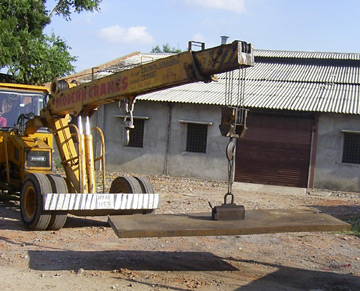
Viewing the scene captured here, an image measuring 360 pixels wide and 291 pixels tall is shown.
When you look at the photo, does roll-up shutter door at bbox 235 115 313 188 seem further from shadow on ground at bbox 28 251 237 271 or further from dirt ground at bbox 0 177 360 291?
shadow on ground at bbox 28 251 237 271

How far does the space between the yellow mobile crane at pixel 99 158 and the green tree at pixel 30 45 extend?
787 cm

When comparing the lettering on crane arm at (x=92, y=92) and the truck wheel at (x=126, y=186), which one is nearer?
the lettering on crane arm at (x=92, y=92)

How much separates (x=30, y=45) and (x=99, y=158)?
Answer: 11.4 m

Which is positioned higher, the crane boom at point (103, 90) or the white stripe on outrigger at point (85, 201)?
the crane boom at point (103, 90)

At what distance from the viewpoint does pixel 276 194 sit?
17000 millimetres

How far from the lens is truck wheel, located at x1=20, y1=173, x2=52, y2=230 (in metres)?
8.38

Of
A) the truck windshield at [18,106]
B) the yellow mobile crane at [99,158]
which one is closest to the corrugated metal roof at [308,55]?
the truck windshield at [18,106]

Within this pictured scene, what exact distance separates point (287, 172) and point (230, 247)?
11137 mm

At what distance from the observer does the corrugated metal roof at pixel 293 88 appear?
18.6 m

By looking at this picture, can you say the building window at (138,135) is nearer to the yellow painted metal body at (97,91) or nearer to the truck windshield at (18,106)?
the truck windshield at (18,106)

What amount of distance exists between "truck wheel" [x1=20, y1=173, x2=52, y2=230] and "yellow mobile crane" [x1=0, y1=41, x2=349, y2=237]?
0.05ft

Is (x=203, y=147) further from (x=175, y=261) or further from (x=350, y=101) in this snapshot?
(x=175, y=261)

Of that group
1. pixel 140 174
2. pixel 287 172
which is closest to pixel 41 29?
pixel 140 174

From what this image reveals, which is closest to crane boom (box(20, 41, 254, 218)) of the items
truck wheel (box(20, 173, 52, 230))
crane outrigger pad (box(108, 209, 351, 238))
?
truck wheel (box(20, 173, 52, 230))
